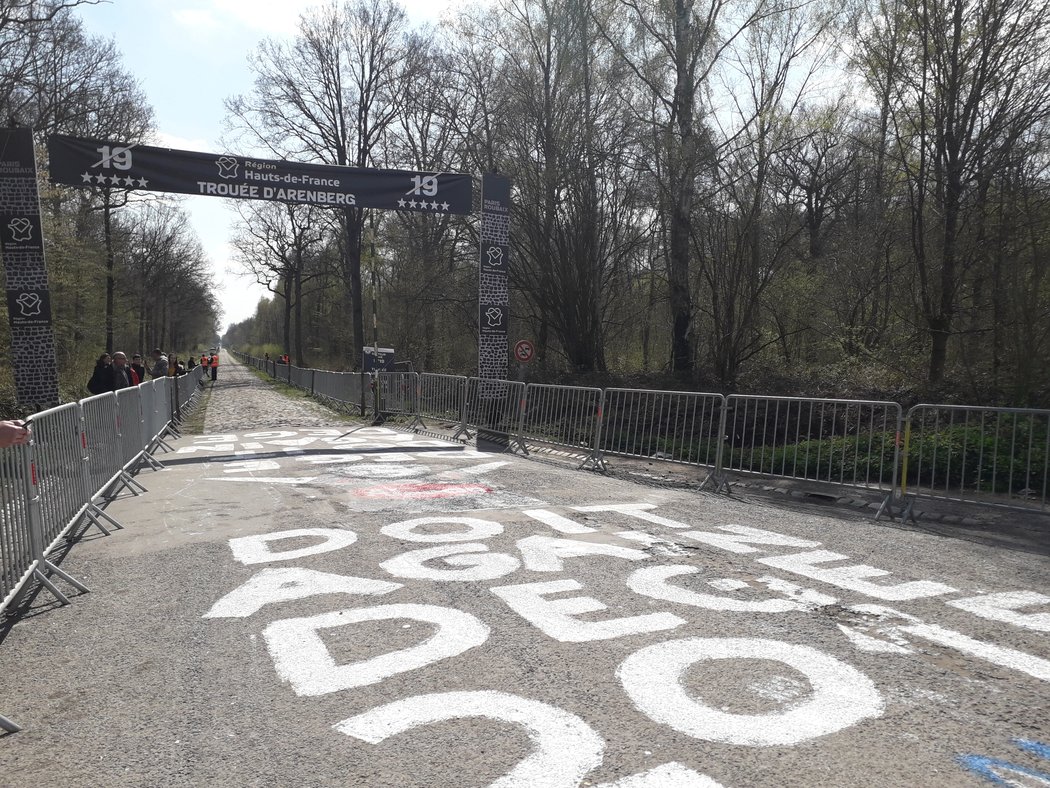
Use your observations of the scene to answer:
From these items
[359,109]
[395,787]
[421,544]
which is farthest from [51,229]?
[395,787]

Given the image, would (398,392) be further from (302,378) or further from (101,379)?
(302,378)

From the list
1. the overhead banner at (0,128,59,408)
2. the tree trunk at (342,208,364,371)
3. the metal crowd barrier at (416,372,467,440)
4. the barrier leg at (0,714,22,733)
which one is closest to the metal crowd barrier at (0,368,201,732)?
the barrier leg at (0,714,22,733)

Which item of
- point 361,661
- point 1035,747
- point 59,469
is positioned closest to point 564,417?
point 59,469

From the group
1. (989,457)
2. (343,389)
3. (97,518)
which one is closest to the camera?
(97,518)

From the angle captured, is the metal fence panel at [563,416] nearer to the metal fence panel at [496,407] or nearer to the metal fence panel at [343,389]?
the metal fence panel at [496,407]

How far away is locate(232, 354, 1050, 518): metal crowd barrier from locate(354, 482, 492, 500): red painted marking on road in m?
2.85

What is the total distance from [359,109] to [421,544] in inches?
1364

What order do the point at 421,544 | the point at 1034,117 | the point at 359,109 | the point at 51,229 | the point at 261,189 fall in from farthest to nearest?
the point at 359,109 → the point at 51,229 → the point at 261,189 → the point at 1034,117 → the point at 421,544

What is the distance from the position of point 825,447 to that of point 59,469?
35.6 ft

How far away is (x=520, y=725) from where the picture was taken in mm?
3172

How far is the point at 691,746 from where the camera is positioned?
2996mm

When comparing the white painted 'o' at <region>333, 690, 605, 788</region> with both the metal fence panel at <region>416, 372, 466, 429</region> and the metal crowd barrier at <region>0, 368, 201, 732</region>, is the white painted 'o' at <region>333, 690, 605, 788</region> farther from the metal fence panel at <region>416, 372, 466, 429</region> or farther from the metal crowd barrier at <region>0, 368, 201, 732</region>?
the metal fence panel at <region>416, 372, 466, 429</region>

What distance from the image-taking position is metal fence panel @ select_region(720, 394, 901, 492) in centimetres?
877

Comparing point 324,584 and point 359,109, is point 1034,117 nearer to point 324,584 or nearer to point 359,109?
point 324,584
